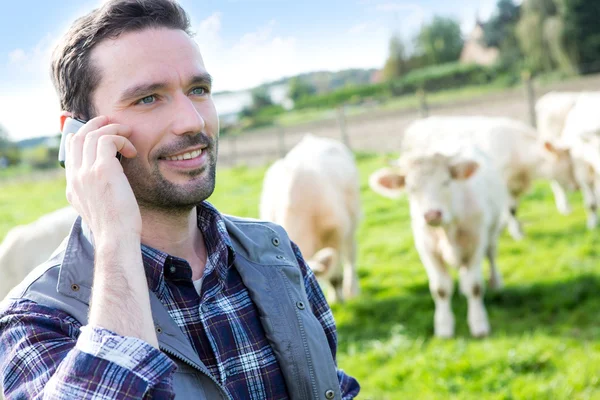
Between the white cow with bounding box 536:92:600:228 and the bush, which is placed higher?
the bush

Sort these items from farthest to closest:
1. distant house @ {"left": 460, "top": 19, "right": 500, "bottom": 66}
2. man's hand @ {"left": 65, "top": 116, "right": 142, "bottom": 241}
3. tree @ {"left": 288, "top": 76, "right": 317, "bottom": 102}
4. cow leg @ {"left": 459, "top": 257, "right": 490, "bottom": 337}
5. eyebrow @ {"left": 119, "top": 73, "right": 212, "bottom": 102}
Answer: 1. distant house @ {"left": 460, "top": 19, "right": 500, "bottom": 66}
2. tree @ {"left": 288, "top": 76, "right": 317, "bottom": 102}
3. cow leg @ {"left": 459, "top": 257, "right": 490, "bottom": 337}
4. eyebrow @ {"left": 119, "top": 73, "right": 212, "bottom": 102}
5. man's hand @ {"left": 65, "top": 116, "right": 142, "bottom": 241}

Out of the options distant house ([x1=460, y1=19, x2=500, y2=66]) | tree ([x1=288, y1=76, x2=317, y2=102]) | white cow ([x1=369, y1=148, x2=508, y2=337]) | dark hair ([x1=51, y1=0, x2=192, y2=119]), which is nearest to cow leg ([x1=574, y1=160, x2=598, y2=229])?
white cow ([x1=369, y1=148, x2=508, y2=337])

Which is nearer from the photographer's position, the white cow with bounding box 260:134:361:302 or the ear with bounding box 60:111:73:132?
the ear with bounding box 60:111:73:132

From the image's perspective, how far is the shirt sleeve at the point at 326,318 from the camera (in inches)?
79.7

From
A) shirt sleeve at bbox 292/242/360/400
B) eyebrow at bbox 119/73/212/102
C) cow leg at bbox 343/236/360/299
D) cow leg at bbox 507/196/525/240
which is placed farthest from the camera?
cow leg at bbox 507/196/525/240

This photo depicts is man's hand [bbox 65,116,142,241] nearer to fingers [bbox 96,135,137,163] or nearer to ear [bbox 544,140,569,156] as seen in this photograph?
fingers [bbox 96,135,137,163]

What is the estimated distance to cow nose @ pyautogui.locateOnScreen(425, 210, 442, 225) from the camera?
5.22 metres

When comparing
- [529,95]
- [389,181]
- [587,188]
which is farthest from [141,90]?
[529,95]

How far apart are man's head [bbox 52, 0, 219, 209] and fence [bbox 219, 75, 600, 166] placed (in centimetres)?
1175

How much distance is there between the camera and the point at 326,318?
2.08 metres

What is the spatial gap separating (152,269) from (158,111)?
0.44 meters

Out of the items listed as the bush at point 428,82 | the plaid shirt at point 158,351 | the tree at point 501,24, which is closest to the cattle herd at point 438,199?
the plaid shirt at point 158,351

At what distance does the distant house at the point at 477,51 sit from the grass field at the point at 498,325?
1133 inches

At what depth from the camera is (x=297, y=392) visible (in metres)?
1.76
